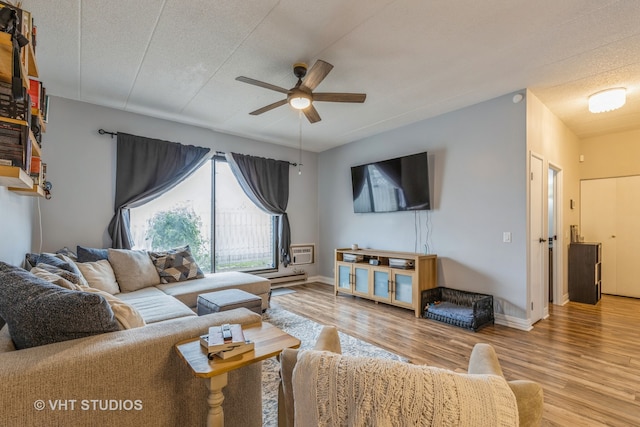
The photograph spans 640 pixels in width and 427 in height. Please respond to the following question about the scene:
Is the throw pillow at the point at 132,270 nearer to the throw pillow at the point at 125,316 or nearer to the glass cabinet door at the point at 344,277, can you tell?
the throw pillow at the point at 125,316

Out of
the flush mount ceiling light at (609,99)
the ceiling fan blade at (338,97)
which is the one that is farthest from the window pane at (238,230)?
the flush mount ceiling light at (609,99)

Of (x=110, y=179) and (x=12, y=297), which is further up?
Answer: (x=110, y=179)

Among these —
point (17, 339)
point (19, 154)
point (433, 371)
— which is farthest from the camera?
point (19, 154)

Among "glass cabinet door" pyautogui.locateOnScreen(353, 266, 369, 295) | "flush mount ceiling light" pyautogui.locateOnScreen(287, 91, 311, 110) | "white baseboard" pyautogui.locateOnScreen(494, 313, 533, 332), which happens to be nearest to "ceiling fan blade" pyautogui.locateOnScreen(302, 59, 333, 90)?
"flush mount ceiling light" pyautogui.locateOnScreen(287, 91, 311, 110)

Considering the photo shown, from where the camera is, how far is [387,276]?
4148 mm

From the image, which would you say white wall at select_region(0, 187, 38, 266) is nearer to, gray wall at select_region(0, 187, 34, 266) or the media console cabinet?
gray wall at select_region(0, 187, 34, 266)

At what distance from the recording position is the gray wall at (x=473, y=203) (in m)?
3.33

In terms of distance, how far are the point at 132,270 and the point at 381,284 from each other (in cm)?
322

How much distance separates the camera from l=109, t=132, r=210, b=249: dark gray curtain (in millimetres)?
3806

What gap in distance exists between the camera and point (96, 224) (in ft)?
12.2

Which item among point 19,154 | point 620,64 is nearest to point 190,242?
point 19,154

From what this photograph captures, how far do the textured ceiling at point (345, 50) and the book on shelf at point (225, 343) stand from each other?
2107 mm

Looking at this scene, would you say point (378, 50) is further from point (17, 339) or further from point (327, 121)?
point (17, 339)

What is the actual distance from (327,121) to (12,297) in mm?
3825
